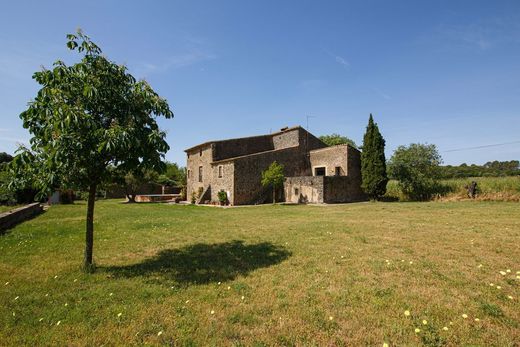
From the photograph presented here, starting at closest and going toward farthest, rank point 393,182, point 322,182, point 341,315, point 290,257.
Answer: point 341,315, point 290,257, point 322,182, point 393,182

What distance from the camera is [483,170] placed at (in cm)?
4306

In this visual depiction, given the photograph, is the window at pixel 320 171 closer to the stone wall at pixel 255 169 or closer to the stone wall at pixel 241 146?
the stone wall at pixel 255 169

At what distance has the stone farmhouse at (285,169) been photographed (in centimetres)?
2406

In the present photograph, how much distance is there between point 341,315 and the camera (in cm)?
365

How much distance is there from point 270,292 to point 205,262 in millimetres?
2223

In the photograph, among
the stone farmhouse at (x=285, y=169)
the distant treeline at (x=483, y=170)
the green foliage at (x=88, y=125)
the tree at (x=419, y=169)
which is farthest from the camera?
the distant treeline at (x=483, y=170)

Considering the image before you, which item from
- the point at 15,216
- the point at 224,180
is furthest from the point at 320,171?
the point at 15,216

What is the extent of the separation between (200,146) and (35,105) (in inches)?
985

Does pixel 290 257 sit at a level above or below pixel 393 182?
below

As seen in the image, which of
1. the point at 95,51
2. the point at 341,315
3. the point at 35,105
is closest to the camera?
the point at 341,315

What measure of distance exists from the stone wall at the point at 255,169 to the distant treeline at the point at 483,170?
12.3 m

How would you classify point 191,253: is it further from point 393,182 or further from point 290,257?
point 393,182

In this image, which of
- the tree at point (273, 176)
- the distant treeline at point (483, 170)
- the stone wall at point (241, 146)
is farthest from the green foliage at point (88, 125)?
the distant treeline at point (483, 170)

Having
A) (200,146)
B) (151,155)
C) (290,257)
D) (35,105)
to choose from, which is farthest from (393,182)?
(35,105)
